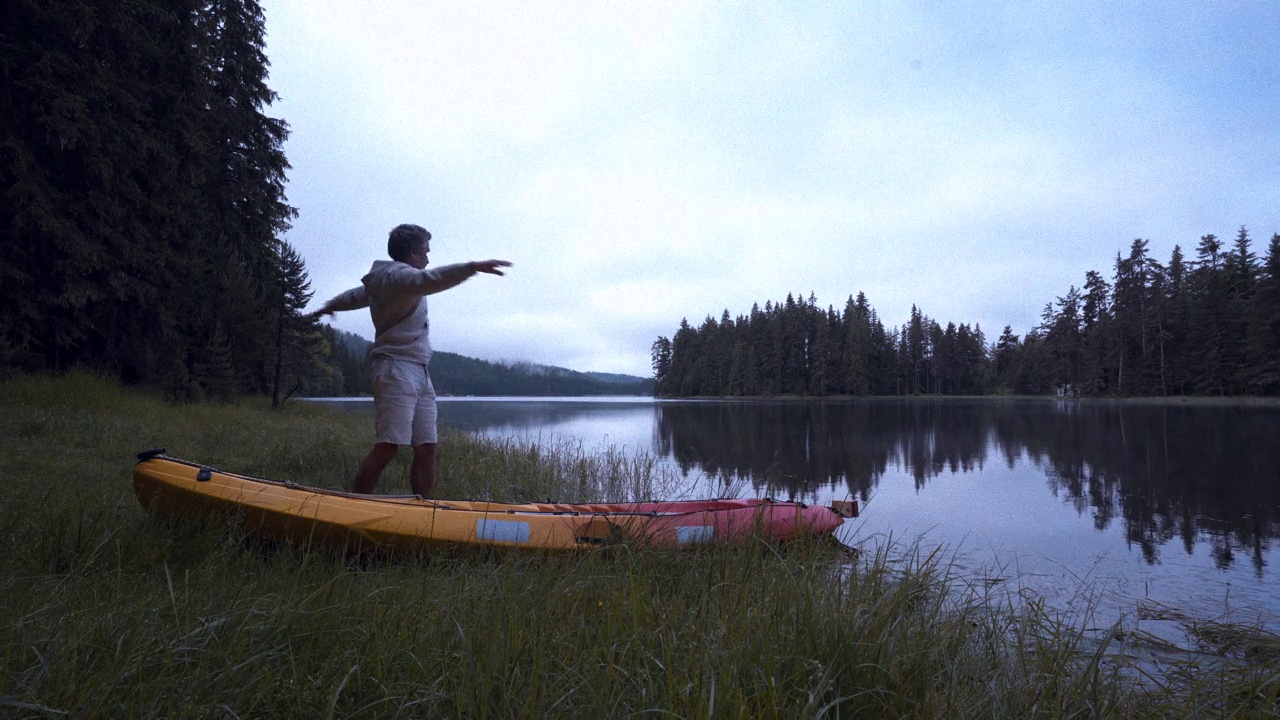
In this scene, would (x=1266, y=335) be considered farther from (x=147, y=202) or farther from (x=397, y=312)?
(x=147, y=202)

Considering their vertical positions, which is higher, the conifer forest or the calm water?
the conifer forest

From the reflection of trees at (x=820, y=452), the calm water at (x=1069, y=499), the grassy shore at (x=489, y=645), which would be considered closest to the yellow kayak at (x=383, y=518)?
the grassy shore at (x=489, y=645)

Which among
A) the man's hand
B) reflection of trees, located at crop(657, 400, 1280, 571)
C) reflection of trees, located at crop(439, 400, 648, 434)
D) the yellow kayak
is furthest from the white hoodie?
reflection of trees, located at crop(439, 400, 648, 434)

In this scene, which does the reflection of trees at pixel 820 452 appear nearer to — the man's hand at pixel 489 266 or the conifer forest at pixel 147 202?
the man's hand at pixel 489 266

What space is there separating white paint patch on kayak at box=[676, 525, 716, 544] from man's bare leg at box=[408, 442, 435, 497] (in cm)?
175

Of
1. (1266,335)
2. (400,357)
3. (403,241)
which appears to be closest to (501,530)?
(400,357)

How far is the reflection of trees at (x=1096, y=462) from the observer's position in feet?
23.0

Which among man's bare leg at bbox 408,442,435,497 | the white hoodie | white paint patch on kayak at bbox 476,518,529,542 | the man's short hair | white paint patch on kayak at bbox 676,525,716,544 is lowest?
white paint patch on kayak at bbox 676,525,716,544

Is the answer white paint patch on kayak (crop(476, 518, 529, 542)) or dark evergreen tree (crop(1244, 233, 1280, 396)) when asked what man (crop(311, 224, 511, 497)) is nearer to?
white paint patch on kayak (crop(476, 518, 529, 542))

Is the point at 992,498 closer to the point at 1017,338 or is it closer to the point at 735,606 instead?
the point at 735,606

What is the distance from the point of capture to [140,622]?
1806 mm

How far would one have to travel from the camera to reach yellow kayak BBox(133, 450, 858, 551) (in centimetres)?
340

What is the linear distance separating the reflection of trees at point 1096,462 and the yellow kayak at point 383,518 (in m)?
2.62

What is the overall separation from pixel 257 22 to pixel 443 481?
19634 mm
